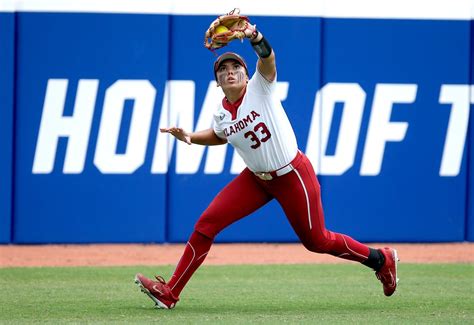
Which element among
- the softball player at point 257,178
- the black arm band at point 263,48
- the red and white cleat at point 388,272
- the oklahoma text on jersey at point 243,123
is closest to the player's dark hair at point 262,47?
the black arm band at point 263,48

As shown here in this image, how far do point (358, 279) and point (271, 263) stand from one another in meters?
1.49

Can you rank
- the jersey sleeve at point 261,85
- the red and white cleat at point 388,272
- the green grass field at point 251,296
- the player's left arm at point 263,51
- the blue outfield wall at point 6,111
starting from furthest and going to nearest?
the blue outfield wall at point 6,111
the red and white cleat at point 388,272
the jersey sleeve at point 261,85
the green grass field at point 251,296
the player's left arm at point 263,51

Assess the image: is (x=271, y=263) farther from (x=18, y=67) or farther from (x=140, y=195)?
(x=18, y=67)

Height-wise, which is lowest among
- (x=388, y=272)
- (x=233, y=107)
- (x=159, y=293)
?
(x=159, y=293)

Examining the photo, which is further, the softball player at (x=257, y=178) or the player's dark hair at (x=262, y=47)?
the softball player at (x=257, y=178)

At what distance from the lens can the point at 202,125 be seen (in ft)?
38.0

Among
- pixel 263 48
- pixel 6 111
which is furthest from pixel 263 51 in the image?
pixel 6 111

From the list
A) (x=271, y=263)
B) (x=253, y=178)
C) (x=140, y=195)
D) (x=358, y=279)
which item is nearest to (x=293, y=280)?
(x=358, y=279)

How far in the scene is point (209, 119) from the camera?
11562 mm

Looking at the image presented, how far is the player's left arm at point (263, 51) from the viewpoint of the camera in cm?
655

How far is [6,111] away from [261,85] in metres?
5.07

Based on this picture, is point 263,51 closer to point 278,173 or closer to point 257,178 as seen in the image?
point 278,173

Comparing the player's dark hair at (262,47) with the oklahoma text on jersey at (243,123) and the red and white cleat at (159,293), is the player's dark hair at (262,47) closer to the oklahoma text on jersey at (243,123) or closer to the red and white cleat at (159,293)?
the oklahoma text on jersey at (243,123)

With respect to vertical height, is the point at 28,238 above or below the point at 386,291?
→ below
